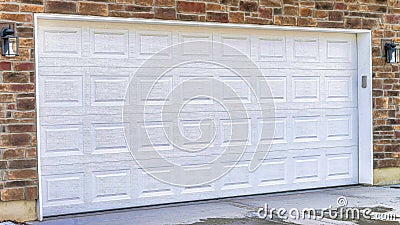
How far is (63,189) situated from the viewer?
7.67m

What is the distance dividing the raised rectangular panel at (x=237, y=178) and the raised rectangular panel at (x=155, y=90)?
4.57ft

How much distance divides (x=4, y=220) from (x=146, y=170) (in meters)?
1.89

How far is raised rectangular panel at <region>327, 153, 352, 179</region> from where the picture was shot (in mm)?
9742

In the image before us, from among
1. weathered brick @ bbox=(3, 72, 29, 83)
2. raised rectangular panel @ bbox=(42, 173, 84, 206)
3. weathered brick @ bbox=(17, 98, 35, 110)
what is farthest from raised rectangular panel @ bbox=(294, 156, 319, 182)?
weathered brick @ bbox=(3, 72, 29, 83)

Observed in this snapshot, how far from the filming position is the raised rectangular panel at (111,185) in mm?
7883

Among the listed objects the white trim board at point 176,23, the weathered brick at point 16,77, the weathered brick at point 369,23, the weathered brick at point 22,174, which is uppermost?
the weathered brick at point 369,23

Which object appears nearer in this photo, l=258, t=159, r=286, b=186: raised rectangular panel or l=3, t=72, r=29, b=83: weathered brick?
l=3, t=72, r=29, b=83: weathered brick

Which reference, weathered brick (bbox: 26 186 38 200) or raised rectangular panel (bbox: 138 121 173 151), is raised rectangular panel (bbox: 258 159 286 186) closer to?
raised rectangular panel (bbox: 138 121 173 151)

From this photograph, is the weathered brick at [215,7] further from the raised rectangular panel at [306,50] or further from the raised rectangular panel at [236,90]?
the raised rectangular panel at [306,50]

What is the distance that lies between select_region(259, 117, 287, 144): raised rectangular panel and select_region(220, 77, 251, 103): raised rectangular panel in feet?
1.45

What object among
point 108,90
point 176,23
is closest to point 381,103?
point 176,23

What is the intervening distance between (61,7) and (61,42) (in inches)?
16.5

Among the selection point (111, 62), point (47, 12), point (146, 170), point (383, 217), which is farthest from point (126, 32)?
point (383, 217)

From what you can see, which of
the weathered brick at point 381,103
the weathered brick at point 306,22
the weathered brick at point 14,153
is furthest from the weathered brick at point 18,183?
the weathered brick at point 381,103
